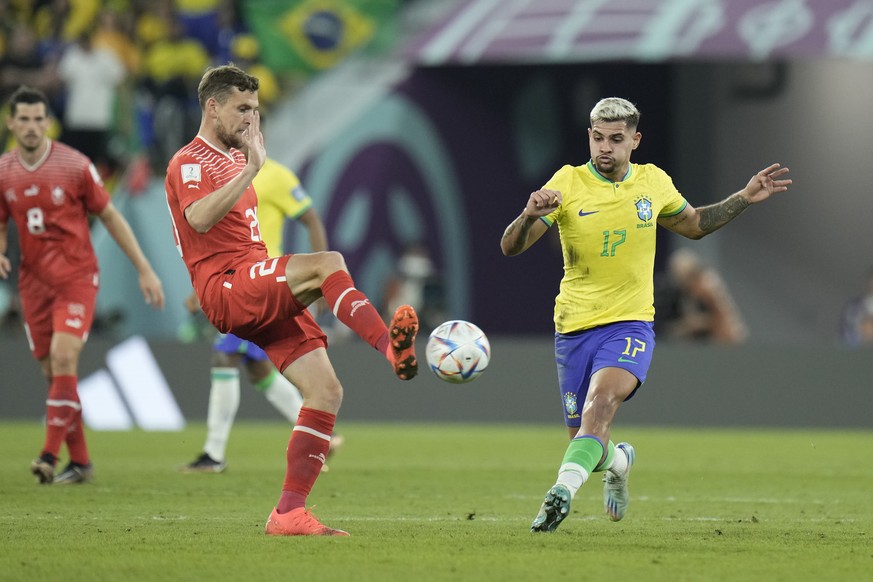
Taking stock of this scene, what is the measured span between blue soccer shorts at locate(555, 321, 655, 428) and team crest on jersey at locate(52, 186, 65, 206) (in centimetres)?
396

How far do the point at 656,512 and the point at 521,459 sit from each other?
428cm

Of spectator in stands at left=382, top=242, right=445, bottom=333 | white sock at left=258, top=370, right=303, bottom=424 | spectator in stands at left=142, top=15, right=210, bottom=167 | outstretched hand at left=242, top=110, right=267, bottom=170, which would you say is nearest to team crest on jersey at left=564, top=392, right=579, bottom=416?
outstretched hand at left=242, top=110, right=267, bottom=170

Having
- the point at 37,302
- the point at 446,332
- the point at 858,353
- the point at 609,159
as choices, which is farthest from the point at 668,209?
the point at 858,353

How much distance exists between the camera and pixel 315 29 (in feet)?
66.0

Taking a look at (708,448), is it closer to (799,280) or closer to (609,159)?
(609,159)

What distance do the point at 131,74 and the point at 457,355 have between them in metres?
14.8

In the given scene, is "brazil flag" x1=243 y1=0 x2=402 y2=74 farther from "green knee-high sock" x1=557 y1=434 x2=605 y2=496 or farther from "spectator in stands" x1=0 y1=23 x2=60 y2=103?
"green knee-high sock" x1=557 y1=434 x2=605 y2=496

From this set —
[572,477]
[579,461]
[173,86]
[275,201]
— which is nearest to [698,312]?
[173,86]

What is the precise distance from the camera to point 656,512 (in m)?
8.72

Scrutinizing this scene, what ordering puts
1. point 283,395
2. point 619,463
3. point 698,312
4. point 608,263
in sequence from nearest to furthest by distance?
1. point 608,263
2. point 619,463
3. point 283,395
4. point 698,312

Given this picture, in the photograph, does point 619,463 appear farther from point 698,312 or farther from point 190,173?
point 698,312

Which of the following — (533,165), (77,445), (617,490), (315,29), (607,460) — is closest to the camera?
(607,460)

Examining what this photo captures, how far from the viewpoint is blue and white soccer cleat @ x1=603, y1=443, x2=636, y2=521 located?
7.91m

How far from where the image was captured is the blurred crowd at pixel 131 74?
65.1 feet
